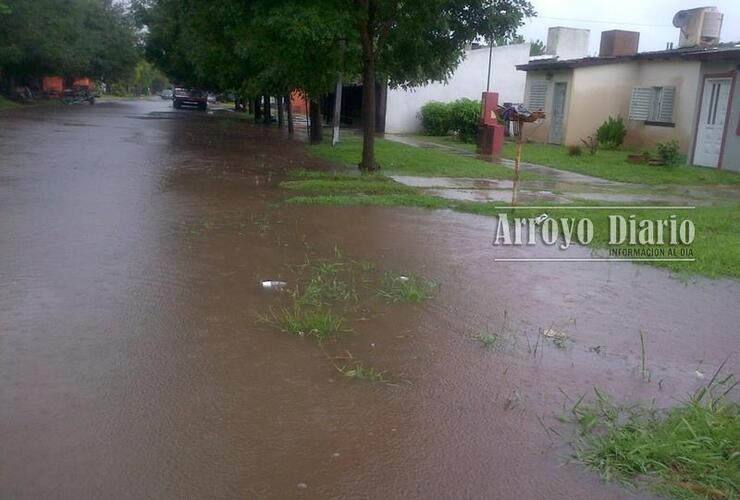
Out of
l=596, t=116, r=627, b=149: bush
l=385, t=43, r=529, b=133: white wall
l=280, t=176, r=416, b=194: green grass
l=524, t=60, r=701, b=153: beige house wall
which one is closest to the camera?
l=280, t=176, r=416, b=194: green grass

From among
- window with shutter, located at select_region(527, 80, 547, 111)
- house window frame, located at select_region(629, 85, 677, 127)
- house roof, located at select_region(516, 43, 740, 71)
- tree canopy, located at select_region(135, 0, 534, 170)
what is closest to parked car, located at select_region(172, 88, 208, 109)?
house roof, located at select_region(516, 43, 740, 71)

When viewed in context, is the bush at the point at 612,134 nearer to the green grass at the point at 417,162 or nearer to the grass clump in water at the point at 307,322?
the green grass at the point at 417,162

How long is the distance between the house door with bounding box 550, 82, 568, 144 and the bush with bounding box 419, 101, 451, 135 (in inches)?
212

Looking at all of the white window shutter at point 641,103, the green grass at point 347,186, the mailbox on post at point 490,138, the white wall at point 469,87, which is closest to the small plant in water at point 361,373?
the green grass at point 347,186

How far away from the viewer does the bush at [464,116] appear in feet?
97.2

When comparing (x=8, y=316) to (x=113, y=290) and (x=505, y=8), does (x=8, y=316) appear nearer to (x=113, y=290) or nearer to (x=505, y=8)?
(x=113, y=290)

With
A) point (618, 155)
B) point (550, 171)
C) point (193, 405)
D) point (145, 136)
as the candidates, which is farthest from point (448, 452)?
point (145, 136)

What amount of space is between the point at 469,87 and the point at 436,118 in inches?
127

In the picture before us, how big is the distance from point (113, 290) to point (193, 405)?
255 cm

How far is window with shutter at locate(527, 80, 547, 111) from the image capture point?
28516 millimetres

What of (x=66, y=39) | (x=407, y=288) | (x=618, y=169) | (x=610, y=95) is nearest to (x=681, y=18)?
(x=610, y=95)

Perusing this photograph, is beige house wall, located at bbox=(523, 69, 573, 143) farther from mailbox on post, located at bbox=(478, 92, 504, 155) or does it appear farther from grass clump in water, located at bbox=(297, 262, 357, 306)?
grass clump in water, located at bbox=(297, 262, 357, 306)

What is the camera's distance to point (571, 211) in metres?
11.3

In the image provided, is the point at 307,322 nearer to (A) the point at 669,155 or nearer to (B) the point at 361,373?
(B) the point at 361,373
